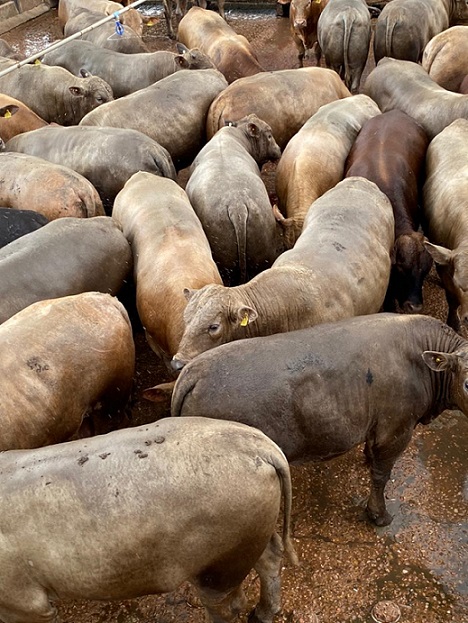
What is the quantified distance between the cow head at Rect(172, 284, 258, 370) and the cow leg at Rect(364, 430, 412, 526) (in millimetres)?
1263

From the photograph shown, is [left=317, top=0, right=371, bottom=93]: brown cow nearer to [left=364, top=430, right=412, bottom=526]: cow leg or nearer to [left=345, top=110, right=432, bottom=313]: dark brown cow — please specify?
[left=345, top=110, right=432, bottom=313]: dark brown cow

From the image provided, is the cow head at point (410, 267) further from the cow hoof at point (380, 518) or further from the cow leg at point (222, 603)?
the cow leg at point (222, 603)

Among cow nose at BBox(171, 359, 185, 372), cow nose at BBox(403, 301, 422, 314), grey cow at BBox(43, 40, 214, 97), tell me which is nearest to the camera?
cow nose at BBox(171, 359, 185, 372)

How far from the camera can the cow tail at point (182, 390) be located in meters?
4.20

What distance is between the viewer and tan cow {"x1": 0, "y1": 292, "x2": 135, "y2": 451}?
4.64 metres

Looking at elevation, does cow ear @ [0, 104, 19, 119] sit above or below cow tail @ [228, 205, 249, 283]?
above

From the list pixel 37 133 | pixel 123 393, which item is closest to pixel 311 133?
pixel 37 133

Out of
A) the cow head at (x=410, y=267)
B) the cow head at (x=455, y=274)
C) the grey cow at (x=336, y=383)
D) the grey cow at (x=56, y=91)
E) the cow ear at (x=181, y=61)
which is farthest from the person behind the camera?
the cow ear at (x=181, y=61)

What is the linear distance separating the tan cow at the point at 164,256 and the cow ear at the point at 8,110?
9.52ft

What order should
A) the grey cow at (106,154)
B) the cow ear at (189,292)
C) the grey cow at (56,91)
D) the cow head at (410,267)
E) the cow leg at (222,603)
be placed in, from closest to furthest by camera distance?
the cow leg at (222,603) → the cow ear at (189,292) → the cow head at (410,267) → the grey cow at (106,154) → the grey cow at (56,91)

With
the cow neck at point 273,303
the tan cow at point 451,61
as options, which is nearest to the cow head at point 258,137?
the tan cow at point 451,61

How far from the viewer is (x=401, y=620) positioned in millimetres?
4379

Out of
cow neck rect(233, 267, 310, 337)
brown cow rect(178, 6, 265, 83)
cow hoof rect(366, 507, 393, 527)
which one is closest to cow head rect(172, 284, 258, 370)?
cow neck rect(233, 267, 310, 337)

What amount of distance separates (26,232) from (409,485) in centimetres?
409
